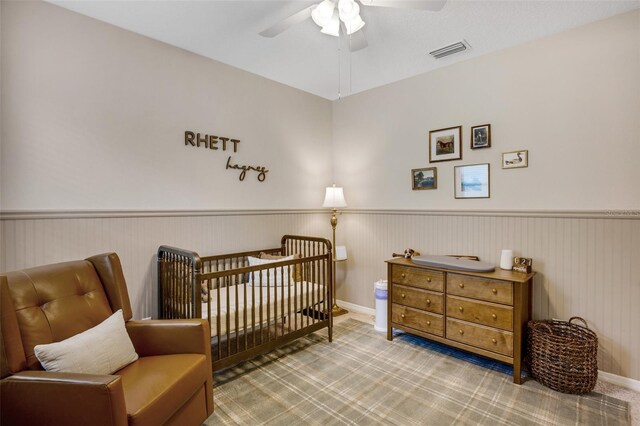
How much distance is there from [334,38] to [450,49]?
101cm

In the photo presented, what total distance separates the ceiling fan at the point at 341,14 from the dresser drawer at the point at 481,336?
87.3 inches

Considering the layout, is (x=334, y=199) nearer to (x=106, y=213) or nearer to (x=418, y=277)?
(x=418, y=277)

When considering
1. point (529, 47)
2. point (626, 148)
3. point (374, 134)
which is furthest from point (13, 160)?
point (626, 148)

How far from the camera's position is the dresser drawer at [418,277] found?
107 inches

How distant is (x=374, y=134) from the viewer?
12.0 feet

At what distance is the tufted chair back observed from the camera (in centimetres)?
142

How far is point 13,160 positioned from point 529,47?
3.83 meters

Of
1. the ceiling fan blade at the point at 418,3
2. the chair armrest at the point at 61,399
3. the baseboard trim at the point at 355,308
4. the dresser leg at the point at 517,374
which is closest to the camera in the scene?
the chair armrest at the point at 61,399

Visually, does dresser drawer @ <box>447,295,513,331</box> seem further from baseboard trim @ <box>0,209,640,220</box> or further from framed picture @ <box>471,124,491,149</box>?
framed picture @ <box>471,124,491,149</box>

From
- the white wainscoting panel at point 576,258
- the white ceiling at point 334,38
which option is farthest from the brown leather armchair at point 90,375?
the white wainscoting panel at point 576,258

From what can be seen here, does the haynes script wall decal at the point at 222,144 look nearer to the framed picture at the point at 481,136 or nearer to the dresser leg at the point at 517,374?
the framed picture at the point at 481,136

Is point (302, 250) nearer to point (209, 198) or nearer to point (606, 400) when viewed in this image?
point (209, 198)

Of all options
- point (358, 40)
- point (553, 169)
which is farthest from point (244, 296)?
point (553, 169)

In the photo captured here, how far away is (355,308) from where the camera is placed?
3848 mm
